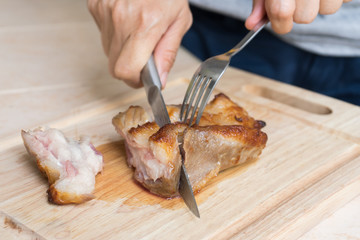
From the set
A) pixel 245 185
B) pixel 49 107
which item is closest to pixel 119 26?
pixel 49 107

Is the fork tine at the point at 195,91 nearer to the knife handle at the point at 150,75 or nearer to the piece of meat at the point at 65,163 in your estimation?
the knife handle at the point at 150,75

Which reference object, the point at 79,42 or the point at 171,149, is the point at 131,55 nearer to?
the point at 171,149

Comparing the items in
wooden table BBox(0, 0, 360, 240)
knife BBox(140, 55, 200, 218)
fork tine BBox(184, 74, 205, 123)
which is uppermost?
fork tine BBox(184, 74, 205, 123)

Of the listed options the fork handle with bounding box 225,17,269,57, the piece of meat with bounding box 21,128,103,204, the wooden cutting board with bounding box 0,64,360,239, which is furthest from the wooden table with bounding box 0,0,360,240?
the fork handle with bounding box 225,17,269,57

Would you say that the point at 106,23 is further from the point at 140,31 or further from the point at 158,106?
the point at 158,106

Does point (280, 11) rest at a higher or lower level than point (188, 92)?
higher

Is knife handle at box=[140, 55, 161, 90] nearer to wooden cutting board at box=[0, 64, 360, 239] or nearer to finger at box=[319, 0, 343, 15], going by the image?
wooden cutting board at box=[0, 64, 360, 239]

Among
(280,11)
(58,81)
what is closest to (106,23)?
(58,81)
